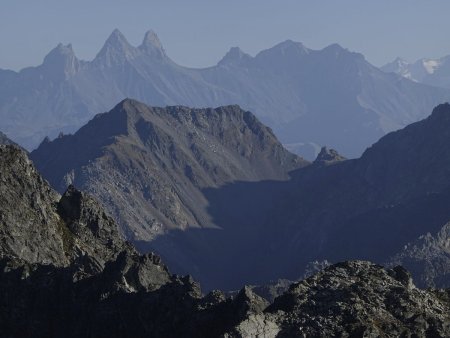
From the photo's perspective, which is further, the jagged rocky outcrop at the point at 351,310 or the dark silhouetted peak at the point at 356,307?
the dark silhouetted peak at the point at 356,307

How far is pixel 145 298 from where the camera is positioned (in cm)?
7981

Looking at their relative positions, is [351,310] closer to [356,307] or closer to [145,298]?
[356,307]

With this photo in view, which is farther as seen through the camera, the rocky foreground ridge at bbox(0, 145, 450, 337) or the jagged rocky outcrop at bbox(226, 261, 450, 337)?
the rocky foreground ridge at bbox(0, 145, 450, 337)

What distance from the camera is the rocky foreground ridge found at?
65312 millimetres

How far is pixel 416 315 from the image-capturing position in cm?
6775

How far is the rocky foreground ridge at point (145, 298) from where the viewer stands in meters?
65.3

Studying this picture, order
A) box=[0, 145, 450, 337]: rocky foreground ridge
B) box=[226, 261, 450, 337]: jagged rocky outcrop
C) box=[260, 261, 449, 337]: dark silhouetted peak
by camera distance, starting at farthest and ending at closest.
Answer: box=[0, 145, 450, 337]: rocky foreground ridge, box=[260, 261, 449, 337]: dark silhouetted peak, box=[226, 261, 450, 337]: jagged rocky outcrop

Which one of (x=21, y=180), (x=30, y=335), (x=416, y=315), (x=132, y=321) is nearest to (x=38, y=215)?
(x=21, y=180)

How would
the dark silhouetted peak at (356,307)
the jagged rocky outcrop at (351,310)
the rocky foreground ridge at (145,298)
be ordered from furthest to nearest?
the rocky foreground ridge at (145,298), the dark silhouetted peak at (356,307), the jagged rocky outcrop at (351,310)

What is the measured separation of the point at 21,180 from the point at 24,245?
12.3 metres

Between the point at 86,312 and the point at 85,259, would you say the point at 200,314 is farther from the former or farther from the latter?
the point at 85,259

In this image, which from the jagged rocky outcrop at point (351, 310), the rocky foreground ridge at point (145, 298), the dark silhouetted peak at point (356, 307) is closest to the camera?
the jagged rocky outcrop at point (351, 310)

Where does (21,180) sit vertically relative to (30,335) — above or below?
above

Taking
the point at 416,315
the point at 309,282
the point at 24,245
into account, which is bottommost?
the point at 416,315
